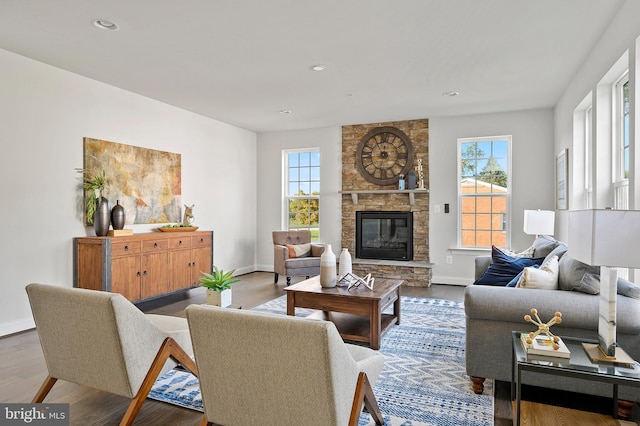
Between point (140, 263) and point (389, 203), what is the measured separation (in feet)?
12.8

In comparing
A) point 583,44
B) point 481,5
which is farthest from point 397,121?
point 481,5

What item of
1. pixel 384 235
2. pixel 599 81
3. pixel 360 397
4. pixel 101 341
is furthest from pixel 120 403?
pixel 384 235

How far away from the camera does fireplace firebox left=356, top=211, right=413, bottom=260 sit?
21.4ft

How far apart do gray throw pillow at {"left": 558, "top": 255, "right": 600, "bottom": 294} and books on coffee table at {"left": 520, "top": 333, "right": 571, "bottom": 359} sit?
1.63 feet

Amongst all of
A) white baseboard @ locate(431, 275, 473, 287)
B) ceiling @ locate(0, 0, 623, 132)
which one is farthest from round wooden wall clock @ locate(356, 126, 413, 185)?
white baseboard @ locate(431, 275, 473, 287)

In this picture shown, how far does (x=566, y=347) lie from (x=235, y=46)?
329cm

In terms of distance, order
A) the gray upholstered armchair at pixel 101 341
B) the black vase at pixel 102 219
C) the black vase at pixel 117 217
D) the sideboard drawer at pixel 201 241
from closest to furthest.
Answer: the gray upholstered armchair at pixel 101 341
the black vase at pixel 102 219
the black vase at pixel 117 217
the sideboard drawer at pixel 201 241

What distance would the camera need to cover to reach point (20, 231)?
383 cm

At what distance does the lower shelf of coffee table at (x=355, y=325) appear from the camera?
133 inches

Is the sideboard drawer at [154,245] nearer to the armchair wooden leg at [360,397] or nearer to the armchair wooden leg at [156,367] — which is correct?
the armchair wooden leg at [156,367]

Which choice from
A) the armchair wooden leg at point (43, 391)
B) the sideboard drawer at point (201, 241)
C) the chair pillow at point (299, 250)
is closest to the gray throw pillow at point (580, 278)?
the armchair wooden leg at point (43, 391)

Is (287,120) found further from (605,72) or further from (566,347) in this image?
(566,347)

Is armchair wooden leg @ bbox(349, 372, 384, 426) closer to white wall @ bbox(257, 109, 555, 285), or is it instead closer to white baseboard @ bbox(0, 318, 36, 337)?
Result: white baseboard @ bbox(0, 318, 36, 337)

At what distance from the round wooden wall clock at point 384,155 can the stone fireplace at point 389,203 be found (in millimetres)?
86
